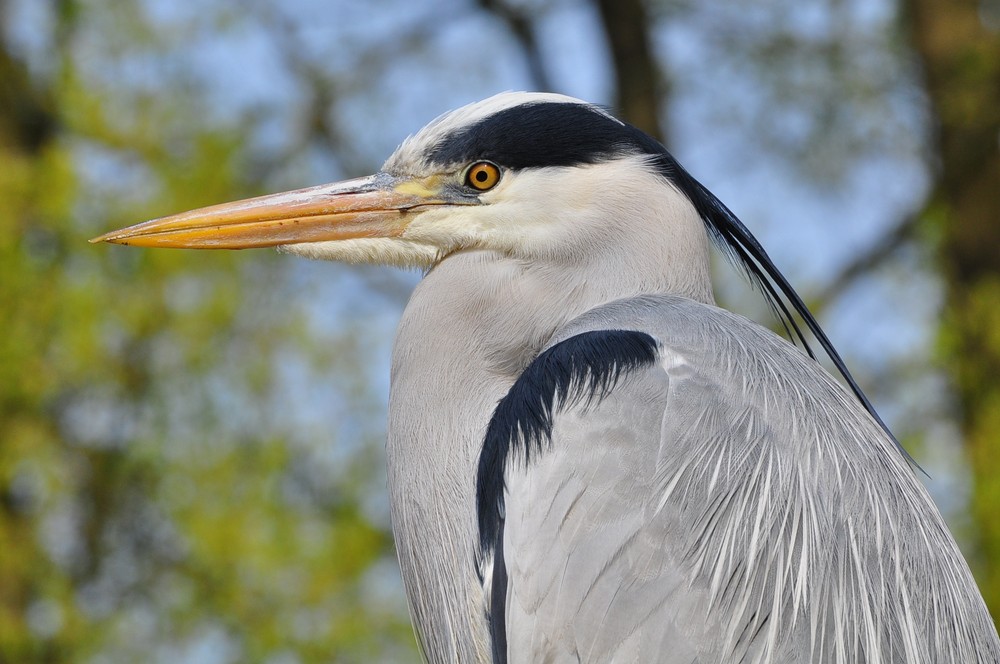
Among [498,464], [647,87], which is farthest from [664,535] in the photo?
[647,87]

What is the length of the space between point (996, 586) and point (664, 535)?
12.2 ft

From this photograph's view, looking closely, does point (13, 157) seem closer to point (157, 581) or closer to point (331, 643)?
point (157, 581)

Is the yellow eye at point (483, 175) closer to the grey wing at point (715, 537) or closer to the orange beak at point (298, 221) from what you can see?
the orange beak at point (298, 221)

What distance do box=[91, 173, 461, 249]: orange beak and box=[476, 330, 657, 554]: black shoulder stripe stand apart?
511 millimetres

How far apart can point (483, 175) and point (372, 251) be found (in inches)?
11.0

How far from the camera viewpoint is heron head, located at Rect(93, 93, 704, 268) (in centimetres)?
218

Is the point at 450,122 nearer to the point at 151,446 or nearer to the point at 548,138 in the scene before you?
the point at 548,138

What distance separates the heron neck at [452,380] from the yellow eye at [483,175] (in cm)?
14

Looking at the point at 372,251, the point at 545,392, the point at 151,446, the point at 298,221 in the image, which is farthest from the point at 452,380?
the point at 151,446

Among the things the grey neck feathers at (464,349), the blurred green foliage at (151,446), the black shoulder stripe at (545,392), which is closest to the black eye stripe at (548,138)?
the grey neck feathers at (464,349)

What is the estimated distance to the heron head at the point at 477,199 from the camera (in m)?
2.18

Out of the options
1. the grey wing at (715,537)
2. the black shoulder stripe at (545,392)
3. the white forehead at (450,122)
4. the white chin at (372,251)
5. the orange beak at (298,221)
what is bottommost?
the grey wing at (715,537)

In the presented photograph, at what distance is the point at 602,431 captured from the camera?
185 cm

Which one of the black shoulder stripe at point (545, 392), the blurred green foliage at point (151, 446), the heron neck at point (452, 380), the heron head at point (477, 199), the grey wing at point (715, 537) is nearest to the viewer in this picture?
the grey wing at point (715, 537)
